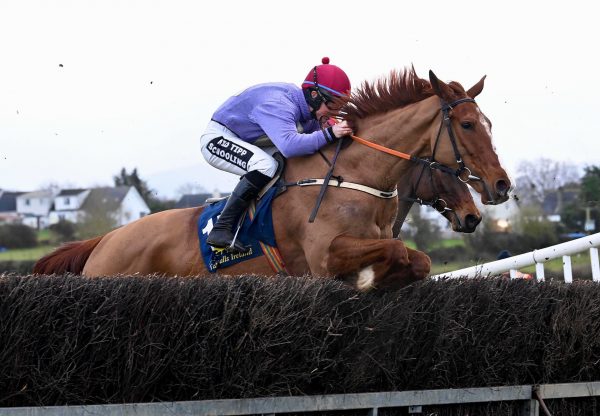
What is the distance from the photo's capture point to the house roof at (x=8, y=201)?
72.6m

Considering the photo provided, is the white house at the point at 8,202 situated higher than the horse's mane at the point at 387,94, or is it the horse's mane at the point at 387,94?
the horse's mane at the point at 387,94

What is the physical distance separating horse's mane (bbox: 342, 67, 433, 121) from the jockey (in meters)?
0.11

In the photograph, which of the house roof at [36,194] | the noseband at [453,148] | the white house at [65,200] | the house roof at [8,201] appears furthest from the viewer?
the house roof at [8,201]

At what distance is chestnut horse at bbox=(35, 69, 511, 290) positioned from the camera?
5.39 meters

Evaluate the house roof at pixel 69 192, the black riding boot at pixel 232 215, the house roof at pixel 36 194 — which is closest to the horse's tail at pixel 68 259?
the black riding boot at pixel 232 215

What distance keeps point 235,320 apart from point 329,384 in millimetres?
602

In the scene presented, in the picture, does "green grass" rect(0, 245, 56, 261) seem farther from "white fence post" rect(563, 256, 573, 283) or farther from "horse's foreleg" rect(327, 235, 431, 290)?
"horse's foreleg" rect(327, 235, 431, 290)

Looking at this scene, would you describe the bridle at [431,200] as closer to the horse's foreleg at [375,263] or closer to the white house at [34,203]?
the horse's foreleg at [375,263]

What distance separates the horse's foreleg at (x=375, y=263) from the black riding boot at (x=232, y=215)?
73 centimetres

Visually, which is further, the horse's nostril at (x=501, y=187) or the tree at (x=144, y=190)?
the tree at (x=144, y=190)

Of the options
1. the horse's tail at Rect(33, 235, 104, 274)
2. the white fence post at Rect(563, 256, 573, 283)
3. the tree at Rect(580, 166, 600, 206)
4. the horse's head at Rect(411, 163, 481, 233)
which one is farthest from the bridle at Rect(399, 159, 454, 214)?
the tree at Rect(580, 166, 600, 206)

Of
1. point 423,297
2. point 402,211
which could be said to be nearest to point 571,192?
point 402,211

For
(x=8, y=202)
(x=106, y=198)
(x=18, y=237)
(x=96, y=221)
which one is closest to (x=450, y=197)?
(x=18, y=237)

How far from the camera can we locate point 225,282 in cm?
458
